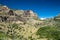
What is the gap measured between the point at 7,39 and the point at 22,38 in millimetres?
3203

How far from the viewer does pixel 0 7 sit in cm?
10656

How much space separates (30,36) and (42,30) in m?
25.1

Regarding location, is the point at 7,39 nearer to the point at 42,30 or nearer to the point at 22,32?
the point at 22,32


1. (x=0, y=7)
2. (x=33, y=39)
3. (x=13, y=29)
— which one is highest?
(x=0, y=7)

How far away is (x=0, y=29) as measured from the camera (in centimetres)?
5081

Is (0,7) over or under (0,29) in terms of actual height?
over

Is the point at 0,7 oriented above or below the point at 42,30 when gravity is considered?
above

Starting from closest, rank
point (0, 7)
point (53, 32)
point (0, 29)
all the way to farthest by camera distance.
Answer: point (0, 29), point (53, 32), point (0, 7)

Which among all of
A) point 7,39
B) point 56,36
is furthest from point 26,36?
point 56,36

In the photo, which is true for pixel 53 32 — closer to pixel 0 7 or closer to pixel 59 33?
pixel 59 33

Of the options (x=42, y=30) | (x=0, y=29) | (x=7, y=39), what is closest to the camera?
(x=7, y=39)

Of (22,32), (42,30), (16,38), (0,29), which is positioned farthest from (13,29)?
(42,30)

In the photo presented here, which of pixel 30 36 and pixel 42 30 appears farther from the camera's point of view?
pixel 42 30

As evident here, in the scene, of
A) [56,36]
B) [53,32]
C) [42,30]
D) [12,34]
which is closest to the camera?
[12,34]
